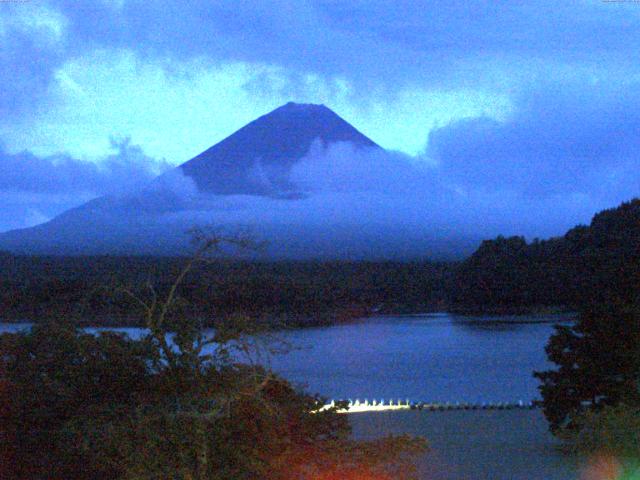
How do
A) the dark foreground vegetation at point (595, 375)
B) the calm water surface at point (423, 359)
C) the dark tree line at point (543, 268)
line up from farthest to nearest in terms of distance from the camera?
the dark tree line at point (543, 268)
the calm water surface at point (423, 359)
the dark foreground vegetation at point (595, 375)

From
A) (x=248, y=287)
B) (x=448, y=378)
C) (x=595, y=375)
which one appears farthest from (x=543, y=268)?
(x=595, y=375)

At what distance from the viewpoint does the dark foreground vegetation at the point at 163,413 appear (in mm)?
5734

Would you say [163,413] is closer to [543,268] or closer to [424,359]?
[424,359]

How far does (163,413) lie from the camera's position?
18.8 feet

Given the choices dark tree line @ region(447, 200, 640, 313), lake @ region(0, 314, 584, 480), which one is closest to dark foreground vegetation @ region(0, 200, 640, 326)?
dark tree line @ region(447, 200, 640, 313)

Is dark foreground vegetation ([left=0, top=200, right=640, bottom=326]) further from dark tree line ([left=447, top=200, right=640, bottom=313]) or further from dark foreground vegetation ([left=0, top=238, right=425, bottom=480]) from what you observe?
dark foreground vegetation ([left=0, top=238, right=425, bottom=480])

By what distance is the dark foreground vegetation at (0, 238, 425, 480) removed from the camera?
5.73 meters

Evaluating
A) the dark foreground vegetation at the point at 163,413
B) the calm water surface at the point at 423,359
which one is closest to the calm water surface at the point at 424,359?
the calm water surface at the point at 423,359

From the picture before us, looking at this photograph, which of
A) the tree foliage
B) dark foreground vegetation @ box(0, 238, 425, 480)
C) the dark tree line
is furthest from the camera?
the dark tree line

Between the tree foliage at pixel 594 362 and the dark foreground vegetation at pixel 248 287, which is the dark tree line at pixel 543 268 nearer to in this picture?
the dark foreground vegetation at pixel 248 287

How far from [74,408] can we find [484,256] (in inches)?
1156

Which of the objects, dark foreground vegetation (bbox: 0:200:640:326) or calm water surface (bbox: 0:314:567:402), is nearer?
calm water surface (bbox: 0:314:567:402)

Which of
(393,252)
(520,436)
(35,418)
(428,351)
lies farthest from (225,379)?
(393,252)

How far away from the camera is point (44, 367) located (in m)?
6.52
